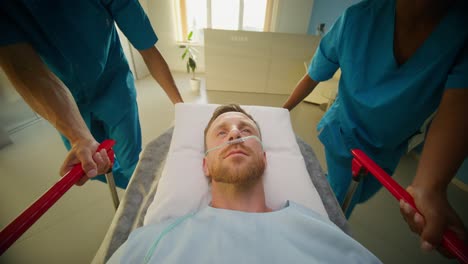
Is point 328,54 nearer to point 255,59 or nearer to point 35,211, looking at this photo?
point 35,211

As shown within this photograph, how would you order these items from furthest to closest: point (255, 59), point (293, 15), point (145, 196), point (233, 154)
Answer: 1. point (293, 15)
2. point (255, 59)
3. point (145, 196)
4. point (233, 154)

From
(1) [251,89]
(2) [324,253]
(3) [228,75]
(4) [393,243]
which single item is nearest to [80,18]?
(2) [324,253]

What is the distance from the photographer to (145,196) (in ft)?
3.09

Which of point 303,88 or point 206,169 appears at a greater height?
point 303,88

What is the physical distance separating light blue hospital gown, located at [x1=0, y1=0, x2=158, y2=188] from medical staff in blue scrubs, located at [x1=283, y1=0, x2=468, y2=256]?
40.9 inches

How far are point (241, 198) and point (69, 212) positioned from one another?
146 cm

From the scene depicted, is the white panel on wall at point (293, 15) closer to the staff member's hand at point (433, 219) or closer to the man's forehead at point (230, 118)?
the man's forehead at point (230, 118)

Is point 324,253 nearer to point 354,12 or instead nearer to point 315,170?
point 315,170

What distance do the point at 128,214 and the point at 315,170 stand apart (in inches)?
39.0

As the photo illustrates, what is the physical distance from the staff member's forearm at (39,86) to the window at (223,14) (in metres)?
3.90

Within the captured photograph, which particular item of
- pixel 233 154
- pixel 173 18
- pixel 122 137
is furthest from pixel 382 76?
pixel 173 18

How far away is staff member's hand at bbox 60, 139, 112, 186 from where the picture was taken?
0.63 metres

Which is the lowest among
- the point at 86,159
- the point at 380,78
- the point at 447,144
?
the point at 86,159

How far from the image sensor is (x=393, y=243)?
4.43 ft
